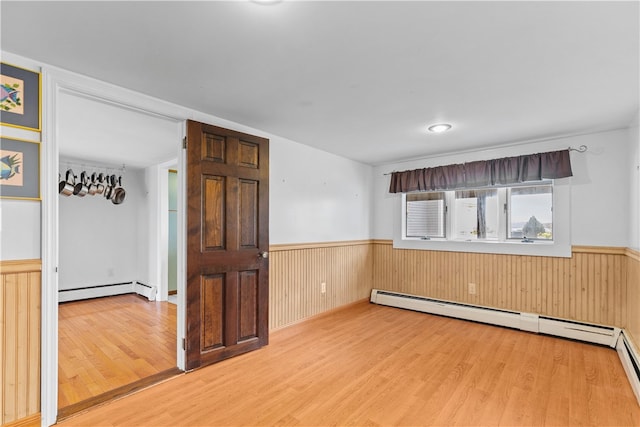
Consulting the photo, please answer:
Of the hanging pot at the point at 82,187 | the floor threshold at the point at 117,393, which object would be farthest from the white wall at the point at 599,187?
the hanging pot at the point at 82,187

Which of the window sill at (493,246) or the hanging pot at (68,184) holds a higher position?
the hanging pot at (68,184)

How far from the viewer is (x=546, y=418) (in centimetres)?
203

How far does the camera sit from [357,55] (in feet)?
6.18

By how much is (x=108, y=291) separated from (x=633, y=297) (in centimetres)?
689

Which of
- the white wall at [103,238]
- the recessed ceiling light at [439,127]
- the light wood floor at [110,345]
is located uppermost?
the recessed ceiling light at [439,127]

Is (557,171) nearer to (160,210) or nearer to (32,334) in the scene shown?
(32,334)

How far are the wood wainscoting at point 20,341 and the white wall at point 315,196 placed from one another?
207 centimetres

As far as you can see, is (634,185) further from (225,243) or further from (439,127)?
(225,243)

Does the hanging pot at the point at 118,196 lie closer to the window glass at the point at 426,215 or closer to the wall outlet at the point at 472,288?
the window glass at the point at 426,215

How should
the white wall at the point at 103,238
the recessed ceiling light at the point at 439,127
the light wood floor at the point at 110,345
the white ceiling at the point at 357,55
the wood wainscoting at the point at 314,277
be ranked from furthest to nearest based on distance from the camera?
the white wall at the point at 103,238 < the wood wainscoting at the point at 314,277 < the recessed ceiling light at the point at 439,127 < the light wood floor at the point at 110,345 < the white ceiling at the point at 357,55

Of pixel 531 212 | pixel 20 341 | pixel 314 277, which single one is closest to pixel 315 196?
pixel 314 277

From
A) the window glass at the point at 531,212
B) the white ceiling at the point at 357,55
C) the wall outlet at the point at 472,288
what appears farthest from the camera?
the wall outlet at the point at 472,288

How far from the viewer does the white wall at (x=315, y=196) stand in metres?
3.68

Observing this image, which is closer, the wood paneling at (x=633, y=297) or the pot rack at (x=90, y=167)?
the wood paneling at (x=633, y=297)
